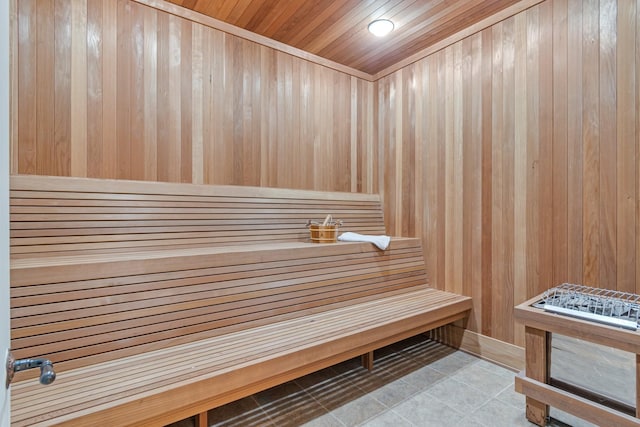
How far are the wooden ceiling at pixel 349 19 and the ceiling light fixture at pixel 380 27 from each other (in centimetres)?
4

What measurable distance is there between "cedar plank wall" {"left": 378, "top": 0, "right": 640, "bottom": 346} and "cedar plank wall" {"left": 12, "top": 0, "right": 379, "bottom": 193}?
912 mm

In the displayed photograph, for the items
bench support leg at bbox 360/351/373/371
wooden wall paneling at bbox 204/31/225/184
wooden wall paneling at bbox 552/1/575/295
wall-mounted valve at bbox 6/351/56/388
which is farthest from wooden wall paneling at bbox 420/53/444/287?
wall-mounted valve at bbox 6/351/56/388

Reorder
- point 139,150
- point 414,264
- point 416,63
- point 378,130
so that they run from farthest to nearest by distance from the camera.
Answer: point 378,130 → point 416,63 → point 414,264 → point 139,150

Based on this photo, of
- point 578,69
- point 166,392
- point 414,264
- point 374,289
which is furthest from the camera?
point 414,264

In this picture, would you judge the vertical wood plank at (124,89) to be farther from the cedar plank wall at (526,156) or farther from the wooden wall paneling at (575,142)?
the wooden wall paneling at (575,142)

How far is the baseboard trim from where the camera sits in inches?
87.6

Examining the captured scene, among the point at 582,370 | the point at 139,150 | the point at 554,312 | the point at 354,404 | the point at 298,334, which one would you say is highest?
the point at 139,150

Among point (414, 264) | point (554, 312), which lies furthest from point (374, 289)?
point (554, 312)

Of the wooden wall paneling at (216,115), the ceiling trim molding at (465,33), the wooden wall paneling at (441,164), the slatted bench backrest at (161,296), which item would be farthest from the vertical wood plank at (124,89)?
the wooden wall paneling at (441,164)

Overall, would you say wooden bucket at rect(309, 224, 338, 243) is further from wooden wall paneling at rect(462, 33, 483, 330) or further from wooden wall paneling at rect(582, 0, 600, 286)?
wooden wall paneling at rect(582, 0, 600, 286)

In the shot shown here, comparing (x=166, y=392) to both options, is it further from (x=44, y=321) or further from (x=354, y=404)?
(x=354, y=404)

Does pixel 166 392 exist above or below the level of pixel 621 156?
below

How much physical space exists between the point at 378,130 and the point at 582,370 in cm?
251

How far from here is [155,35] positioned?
7.32 feet
